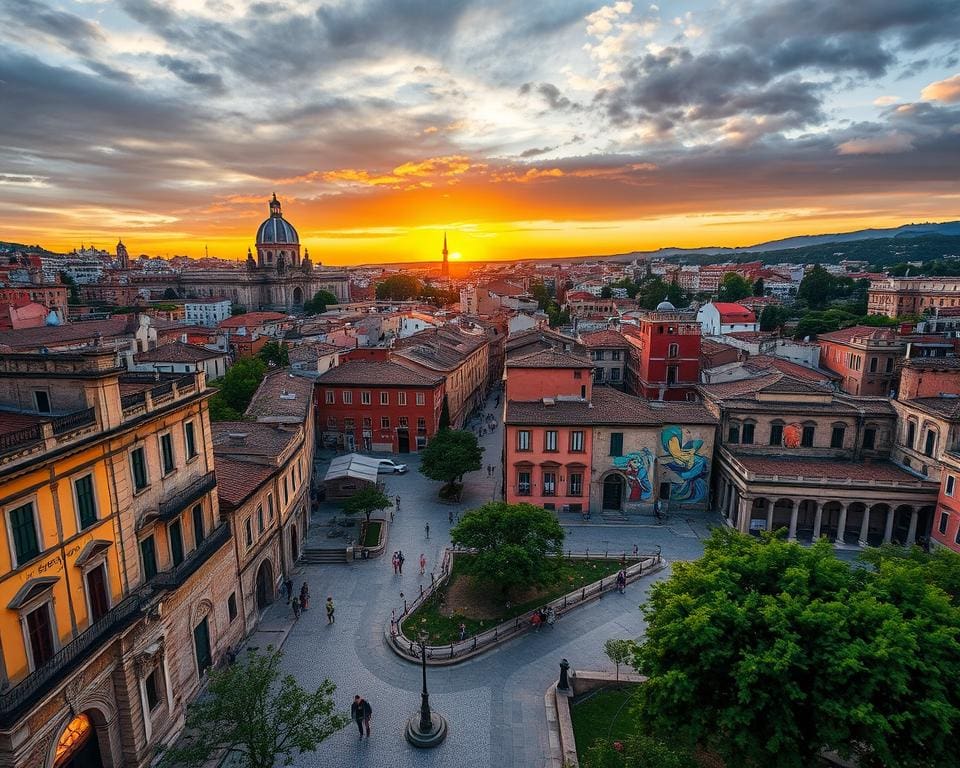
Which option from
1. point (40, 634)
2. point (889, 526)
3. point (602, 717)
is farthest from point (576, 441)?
point (40, 634)

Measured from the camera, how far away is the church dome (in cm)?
18138

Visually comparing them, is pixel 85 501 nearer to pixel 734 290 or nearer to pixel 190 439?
pixel 190 439

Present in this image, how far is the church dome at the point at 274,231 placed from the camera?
595 feet

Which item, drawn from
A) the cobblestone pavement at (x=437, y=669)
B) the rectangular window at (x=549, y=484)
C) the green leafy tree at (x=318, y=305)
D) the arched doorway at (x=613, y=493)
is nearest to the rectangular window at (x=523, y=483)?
the rectangular window at (x=549, y=484)

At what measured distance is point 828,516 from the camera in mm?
41094

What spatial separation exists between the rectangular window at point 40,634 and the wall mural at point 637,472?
3398 cm

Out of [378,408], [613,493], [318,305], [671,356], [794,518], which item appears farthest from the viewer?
[318,305]

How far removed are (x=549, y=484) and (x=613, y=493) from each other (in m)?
5.13

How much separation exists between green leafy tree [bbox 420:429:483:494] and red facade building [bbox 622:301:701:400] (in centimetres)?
2292

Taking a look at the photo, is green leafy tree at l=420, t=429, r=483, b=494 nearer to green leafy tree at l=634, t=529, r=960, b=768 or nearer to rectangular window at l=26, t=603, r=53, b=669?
green leafy tree at l=634, t=529, r=960, b=768

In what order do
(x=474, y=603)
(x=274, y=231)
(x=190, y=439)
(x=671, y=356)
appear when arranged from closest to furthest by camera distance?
(x=190, y=439) < (x=474, y=603) < (x=671, y=356) < (x=274, y=231)

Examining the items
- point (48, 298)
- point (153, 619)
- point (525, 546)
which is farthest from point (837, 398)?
point (48, 298)

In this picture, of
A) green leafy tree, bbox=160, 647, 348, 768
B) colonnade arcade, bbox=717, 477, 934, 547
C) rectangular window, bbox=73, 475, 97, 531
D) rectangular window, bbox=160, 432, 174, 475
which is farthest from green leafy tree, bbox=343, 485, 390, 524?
colonnade arcade, bbox=717, 477, 934, 547

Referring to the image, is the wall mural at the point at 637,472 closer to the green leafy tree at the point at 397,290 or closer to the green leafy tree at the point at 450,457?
the green leafy tree at the point at 450,457
